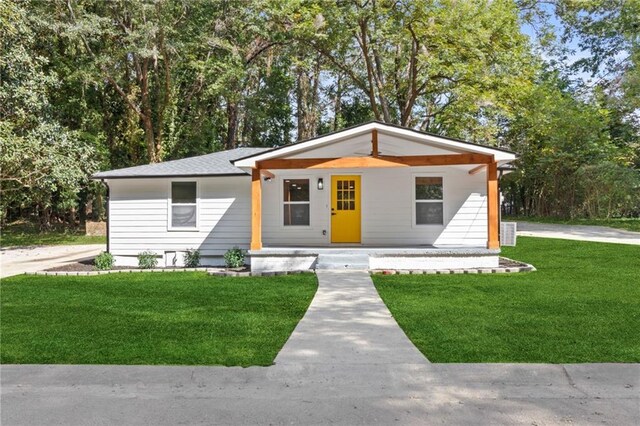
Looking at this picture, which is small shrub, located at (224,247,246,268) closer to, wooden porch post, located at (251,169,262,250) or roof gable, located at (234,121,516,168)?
wooden porch post, located at (251,169,262,250)

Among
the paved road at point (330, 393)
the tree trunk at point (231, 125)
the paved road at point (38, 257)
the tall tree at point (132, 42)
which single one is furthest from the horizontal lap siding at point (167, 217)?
the tree trunk at point (231, 125)

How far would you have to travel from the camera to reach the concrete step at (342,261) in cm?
1041

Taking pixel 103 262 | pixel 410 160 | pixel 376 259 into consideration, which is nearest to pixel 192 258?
pixel 103 262

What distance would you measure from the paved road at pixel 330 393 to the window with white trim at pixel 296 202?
27.1ft

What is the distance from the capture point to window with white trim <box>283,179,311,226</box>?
12734 millimetres

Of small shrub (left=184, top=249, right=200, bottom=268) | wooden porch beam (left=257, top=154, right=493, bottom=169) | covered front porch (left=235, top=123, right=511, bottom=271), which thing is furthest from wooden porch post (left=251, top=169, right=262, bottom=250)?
small shrub (left=184, top=249, right=200, bottom=268)

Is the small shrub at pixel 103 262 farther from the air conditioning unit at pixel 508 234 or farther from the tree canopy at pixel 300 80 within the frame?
the air conditioning unit at pixel 508 234

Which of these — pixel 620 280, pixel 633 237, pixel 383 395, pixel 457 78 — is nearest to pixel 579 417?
pixel 383 395

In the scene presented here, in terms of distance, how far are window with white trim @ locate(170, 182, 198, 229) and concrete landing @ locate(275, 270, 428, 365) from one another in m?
5.93

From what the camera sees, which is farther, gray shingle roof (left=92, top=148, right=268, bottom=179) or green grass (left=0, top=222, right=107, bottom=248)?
green grass (left=0, top=222, right=107, bottom=248)

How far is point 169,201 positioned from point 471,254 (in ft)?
26.9

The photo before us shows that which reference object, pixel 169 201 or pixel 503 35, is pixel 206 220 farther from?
pixel 503 35

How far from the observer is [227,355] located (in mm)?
4375

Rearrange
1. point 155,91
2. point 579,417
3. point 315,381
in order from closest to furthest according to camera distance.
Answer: point 579,417, point 315,381, point 155,91
